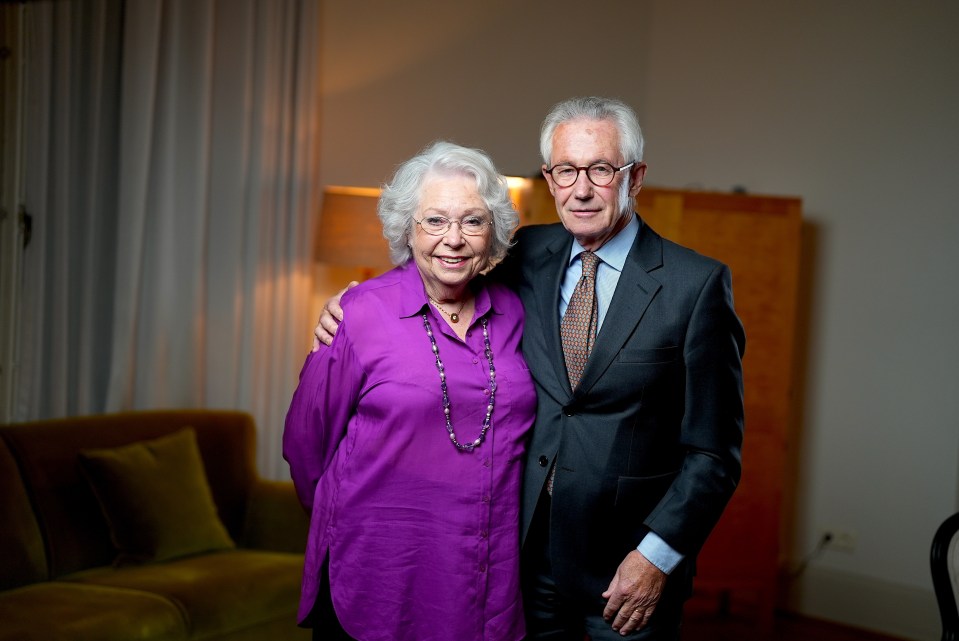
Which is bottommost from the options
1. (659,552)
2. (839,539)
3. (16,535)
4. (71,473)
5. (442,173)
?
(839,539)

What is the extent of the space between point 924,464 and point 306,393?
11.1ft

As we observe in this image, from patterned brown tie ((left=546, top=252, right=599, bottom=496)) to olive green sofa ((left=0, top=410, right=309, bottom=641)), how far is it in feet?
4.75

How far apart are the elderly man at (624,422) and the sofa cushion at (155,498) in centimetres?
166

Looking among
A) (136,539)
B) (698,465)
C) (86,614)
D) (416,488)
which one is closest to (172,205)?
(136,539)

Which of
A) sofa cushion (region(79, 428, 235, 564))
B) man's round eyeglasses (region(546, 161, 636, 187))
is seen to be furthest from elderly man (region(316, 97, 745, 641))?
sofa cushion (region(79, 428, 235, 564))

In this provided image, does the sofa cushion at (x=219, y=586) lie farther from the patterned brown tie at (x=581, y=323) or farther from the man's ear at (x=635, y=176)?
the man's ear at (x=635, y=176)

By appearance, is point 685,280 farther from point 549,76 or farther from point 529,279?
point 549,76

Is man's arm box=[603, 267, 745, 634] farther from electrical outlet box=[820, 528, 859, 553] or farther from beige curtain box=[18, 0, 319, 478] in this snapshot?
electrical outlet box=[820, 528, 859, 553]

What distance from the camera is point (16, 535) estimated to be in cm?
297

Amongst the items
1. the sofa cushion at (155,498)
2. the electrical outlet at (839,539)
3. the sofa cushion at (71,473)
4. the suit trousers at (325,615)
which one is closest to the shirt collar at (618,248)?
the suit trousers at (325,615)

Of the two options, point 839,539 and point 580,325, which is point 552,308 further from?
point 839,539

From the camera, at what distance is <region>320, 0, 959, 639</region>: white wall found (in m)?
4.48

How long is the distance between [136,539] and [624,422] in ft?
6.35

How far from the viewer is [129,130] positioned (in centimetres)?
381
